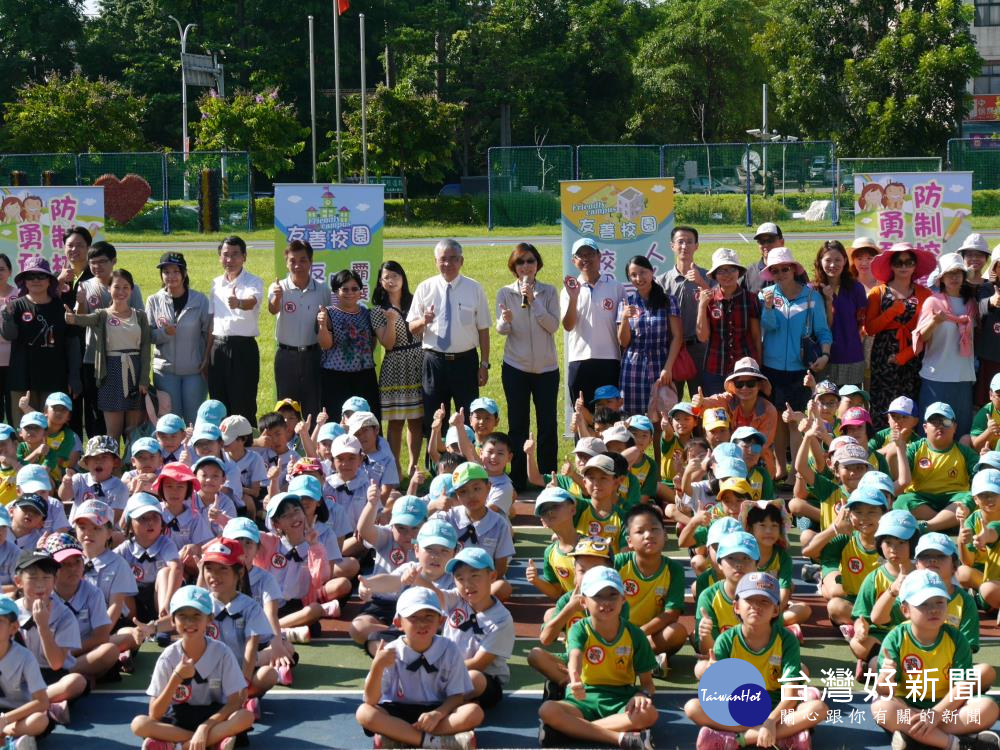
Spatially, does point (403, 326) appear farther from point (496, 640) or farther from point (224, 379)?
point (496, 640)

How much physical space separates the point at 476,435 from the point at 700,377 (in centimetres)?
217

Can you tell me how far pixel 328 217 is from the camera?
11766mm

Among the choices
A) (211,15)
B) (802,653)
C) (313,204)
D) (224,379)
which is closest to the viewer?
(802,653)

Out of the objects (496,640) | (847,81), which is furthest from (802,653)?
(847,81)

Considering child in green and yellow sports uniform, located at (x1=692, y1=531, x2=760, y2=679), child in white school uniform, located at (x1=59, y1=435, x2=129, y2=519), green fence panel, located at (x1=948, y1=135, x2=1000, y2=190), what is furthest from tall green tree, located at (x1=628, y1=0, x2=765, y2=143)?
child in green and yellow sports uniform, located at (x1=692, y1=531, x2=760, y2=679)

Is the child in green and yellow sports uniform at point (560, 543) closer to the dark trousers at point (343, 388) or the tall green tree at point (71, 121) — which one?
the dark trousers at point (343, 388)

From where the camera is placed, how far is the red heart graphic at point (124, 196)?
90.0 ft

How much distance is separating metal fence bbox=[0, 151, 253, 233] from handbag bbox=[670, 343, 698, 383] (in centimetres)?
2053

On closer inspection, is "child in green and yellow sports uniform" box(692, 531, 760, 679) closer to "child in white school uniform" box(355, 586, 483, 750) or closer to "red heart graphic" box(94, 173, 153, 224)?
"child in white school uniform" box(355, 586, 483, 750)

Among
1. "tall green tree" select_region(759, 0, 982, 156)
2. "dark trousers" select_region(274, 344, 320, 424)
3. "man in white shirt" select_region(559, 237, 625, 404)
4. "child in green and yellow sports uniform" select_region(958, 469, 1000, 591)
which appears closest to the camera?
"child in green and yellow sports uniform" select_region(958, 469, 1000, 591)

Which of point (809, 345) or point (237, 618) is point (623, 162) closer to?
point (809, 345)

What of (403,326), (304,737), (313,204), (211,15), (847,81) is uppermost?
(211,15)

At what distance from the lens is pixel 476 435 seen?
9.20 m

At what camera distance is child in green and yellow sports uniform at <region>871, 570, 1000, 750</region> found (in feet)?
19.7
